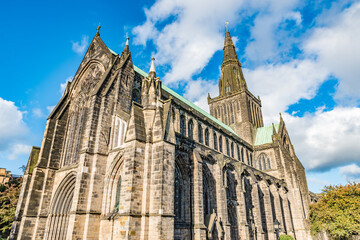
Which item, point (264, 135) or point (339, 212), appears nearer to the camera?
point (339, 212)

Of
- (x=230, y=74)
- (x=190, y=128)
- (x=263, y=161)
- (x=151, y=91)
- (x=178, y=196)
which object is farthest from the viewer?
(x=230, y=74)

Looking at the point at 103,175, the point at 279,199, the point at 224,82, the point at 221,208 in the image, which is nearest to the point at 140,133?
the point at 103,175

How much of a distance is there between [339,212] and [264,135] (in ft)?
56.1

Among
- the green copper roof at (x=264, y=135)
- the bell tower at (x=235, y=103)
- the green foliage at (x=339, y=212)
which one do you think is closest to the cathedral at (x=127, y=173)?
the green foliage at (x=339, y=212)

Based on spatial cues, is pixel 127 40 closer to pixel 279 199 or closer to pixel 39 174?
pixel 39 174

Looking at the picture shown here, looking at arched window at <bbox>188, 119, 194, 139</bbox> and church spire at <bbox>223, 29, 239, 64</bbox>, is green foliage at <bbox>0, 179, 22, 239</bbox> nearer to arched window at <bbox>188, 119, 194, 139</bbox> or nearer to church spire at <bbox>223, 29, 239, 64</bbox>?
arched window at <bbox>188, 119, 194, 139</bbox>

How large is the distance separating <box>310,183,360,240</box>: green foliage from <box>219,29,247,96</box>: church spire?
22426 mm

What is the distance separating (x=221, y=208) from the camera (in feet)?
66.2

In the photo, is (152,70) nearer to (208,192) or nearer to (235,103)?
(208,192)

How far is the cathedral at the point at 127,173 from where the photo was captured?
12625mm

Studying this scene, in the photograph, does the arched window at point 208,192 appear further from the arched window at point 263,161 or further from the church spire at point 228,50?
the church spire at point 228,50

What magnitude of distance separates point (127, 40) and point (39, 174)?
1304 centimetres

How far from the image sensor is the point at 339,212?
26953 mm

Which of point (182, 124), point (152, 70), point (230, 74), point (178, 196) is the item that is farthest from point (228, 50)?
point (178, 196)
